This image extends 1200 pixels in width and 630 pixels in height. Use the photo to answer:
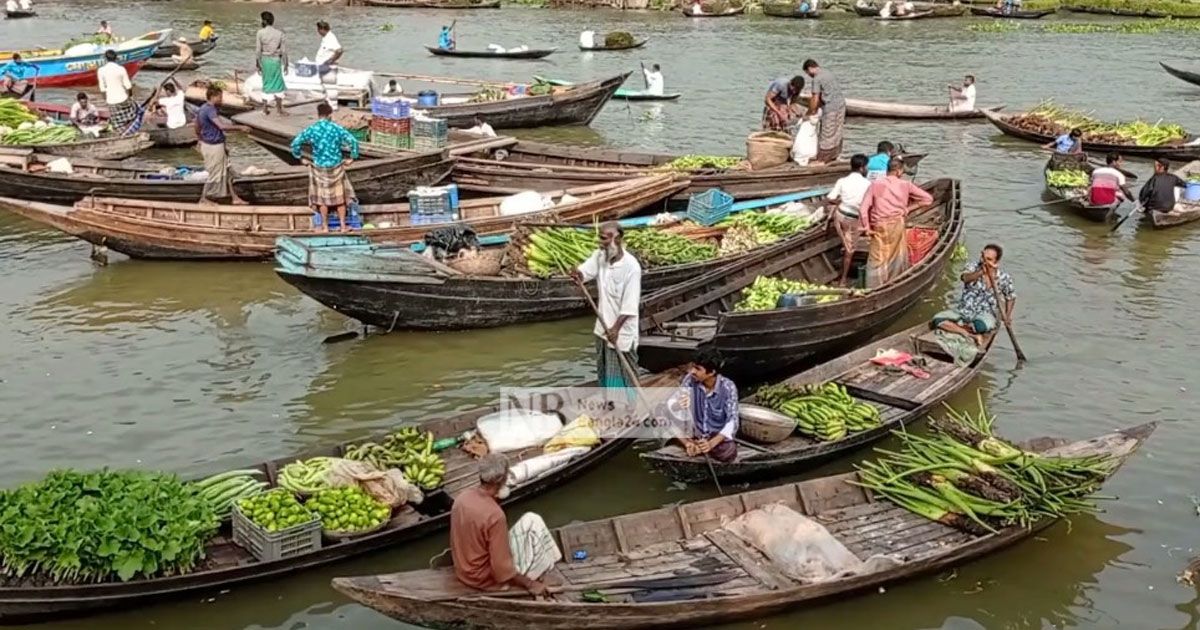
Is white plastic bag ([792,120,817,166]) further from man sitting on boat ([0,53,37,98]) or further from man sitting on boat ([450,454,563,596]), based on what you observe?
man sitting on boat ([0,53,37,98])

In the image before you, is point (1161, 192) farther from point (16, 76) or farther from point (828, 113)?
point (16, 76)

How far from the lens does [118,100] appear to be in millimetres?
20562

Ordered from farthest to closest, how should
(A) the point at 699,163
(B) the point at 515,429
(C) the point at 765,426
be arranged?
1. (A) the point at 699,163
2. (B) the point at 515,429
3. (C) the point at 765,426

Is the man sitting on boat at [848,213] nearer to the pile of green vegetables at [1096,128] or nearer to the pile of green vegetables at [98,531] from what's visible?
the pile of green vegetables at [98,531]

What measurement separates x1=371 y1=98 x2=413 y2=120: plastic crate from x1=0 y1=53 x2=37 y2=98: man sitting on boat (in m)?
10.4

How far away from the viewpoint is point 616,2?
162 feet

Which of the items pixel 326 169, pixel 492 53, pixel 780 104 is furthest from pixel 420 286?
pixel 492 53

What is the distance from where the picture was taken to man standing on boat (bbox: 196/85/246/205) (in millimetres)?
14773

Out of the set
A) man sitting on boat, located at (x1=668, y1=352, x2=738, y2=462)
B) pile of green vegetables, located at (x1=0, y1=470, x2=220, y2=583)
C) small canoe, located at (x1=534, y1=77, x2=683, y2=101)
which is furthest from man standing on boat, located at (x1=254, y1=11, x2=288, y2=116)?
man sitting on boat, located at (x1=668, y1=352, x2=738, y2=462)

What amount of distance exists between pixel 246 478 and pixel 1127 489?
24.2ft

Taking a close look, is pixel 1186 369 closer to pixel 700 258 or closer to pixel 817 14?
pixel 700 258

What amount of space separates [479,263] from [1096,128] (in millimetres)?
14992

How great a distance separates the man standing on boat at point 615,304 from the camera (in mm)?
9125

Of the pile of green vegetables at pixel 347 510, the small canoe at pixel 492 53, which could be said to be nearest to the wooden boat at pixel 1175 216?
the pile of green vegetables at pixel 347 510
